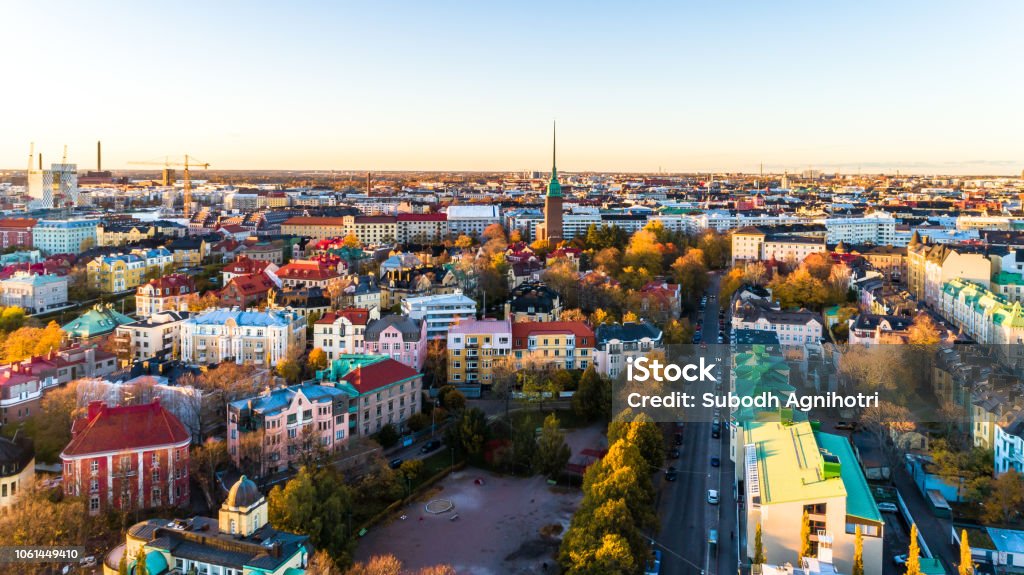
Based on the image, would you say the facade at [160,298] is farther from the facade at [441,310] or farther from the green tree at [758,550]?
the green tree at [758,550]

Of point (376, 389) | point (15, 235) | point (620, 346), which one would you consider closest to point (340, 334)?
point (376, 389)

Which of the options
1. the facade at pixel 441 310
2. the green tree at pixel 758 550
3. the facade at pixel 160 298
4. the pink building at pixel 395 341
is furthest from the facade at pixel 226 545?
the facade at pixel 160 298

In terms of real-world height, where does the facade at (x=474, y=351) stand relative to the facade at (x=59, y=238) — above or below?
below

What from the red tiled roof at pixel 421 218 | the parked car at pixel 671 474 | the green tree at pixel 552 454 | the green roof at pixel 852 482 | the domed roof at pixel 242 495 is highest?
the red tiled roof at pixel 421 218

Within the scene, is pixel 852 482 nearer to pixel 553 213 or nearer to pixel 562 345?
pixel 562 345

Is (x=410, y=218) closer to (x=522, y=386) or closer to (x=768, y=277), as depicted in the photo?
(x=768, y=277)

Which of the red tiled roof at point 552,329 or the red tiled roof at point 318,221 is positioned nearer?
the red tiled roof at point 552,329

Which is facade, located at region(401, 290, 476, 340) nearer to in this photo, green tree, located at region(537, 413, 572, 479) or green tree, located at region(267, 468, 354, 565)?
green tree, located at region(537, 413, 572, 479)

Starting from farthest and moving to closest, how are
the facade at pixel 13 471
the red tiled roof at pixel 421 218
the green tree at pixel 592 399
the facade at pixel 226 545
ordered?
the red tiled roof at pixel 421 218 → the green tree at pixel 592 399 → the facade at pixel 13 471 → the facade at pixel 226 545
